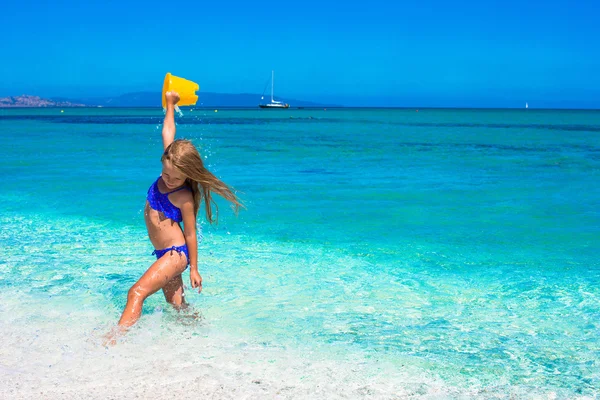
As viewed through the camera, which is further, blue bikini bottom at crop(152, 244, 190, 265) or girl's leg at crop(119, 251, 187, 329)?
blue bikini bottom at crop(152, 244, 190, 265)

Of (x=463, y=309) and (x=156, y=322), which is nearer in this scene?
(x=156, y=322)

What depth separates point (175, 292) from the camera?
4.74 metres

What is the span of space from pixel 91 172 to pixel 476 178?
941cm

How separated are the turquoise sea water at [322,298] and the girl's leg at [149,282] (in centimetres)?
16

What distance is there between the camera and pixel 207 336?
14.4ft

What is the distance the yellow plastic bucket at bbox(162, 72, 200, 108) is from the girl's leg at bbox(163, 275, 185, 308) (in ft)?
4.32

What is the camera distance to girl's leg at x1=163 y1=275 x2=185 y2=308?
15.4ft

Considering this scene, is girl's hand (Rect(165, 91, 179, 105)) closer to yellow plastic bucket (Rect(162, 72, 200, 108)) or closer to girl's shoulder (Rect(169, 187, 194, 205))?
yellow plastic bucket (Rect(162, 72, 200, 108))

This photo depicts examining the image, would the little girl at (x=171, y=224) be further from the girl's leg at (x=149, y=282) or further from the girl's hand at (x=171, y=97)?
the girl's hand at (x=171, y=97)

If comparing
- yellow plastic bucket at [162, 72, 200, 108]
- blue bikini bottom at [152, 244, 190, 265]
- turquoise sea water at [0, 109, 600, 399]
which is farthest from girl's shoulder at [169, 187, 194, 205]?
turquoise sea water at [0, 109, 600, 399]

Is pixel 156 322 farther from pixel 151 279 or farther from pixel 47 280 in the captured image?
pixel 47 280

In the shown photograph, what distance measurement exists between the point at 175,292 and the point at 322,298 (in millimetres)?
1307

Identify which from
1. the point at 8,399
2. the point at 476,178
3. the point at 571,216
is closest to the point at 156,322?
the point at 8,399

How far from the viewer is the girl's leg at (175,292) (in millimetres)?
4691
